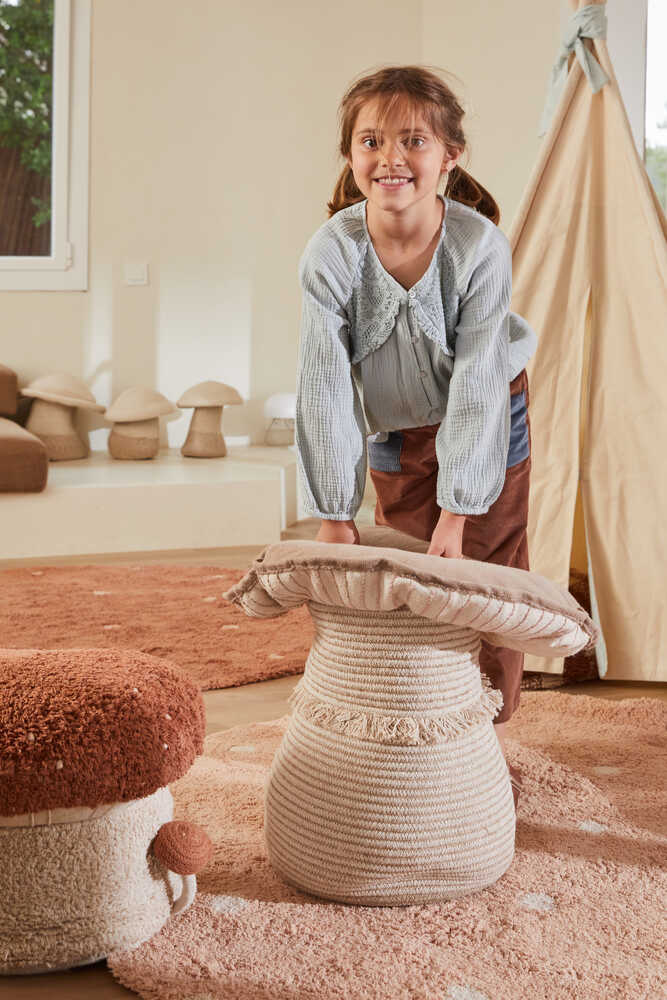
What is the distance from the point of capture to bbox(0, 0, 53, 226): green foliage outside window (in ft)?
15.6

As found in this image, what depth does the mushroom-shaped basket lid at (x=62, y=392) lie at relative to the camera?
4461 mm

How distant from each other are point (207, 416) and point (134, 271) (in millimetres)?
793

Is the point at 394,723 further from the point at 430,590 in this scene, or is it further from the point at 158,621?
the point at 158,621

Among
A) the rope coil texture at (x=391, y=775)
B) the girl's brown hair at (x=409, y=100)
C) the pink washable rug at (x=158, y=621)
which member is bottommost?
the pink washable rug at (x=158, y=621)

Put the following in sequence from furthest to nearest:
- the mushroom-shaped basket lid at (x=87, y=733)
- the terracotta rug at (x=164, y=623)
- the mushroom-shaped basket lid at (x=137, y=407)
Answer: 1. the mushroom-shaped basket lid at (x=137, y=407)
2. the terracotta rug at (x=164, y=623)
3. the mushroom-shaped basket lid at (x=87, y=733)

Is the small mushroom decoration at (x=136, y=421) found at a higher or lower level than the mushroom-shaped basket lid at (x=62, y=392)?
lower

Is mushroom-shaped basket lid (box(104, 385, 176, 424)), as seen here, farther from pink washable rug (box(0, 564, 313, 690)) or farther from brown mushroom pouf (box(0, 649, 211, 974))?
brown mushroom pouf (box(0, 649, 211, 974))

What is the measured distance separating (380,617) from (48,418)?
340cm

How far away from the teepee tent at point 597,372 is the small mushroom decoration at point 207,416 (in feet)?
7.62

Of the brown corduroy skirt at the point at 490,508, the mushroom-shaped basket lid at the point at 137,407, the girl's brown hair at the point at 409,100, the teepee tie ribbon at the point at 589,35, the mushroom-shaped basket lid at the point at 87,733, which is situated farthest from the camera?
the mushroom-shaped basket lid at the point at 137,407

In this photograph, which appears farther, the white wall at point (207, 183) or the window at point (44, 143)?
the white wall at point (207, 183)

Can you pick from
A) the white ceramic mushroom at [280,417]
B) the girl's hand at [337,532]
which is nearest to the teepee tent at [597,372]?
the girl's hand at [337,532]

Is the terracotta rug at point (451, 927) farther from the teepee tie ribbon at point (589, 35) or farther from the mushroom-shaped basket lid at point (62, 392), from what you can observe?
the mushroom-shaped basket lid at point (62, 392)

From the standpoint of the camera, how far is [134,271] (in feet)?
16.2
